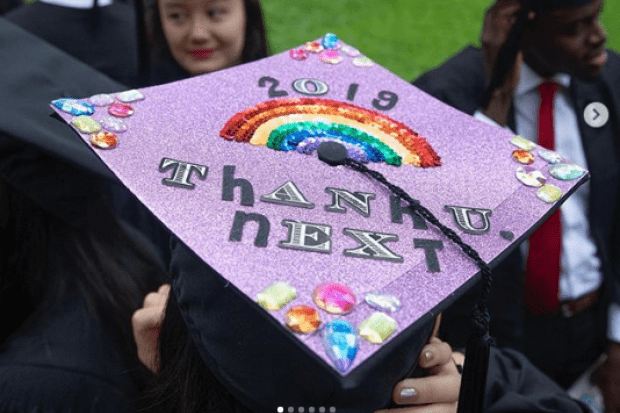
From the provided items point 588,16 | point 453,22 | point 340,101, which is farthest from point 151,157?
point 453,22

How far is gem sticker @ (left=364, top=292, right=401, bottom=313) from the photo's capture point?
95cm

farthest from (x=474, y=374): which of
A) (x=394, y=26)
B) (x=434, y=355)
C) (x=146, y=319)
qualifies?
(x=394, y=26)

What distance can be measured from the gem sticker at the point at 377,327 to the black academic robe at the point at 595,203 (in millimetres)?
1260

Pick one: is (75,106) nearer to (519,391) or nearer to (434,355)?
(434,355)

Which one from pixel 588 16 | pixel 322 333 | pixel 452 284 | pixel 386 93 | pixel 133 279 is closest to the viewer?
pixel 322 333

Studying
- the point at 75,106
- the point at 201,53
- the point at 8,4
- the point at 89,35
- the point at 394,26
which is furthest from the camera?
the point at 394,26

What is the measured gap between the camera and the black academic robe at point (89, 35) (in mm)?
2688

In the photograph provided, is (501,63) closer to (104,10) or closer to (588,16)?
(588,16)

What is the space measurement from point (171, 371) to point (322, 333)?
1.61 ft

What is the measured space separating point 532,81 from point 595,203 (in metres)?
0.45

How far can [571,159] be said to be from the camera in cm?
226

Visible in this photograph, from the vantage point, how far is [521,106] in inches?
91.0

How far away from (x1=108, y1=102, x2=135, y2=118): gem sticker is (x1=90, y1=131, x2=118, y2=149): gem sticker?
63 mm

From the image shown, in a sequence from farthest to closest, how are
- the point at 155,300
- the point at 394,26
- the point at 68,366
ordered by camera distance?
the point at 394,26, the point at 155,300, the point at 68,366
